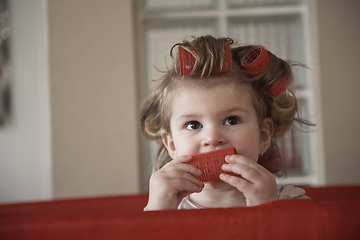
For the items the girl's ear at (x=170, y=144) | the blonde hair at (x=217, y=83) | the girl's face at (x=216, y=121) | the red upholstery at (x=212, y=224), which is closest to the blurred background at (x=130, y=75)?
the blonde hair at (x=217, y=83)

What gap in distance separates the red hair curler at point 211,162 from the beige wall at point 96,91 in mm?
1381

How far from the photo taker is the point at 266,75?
937mm

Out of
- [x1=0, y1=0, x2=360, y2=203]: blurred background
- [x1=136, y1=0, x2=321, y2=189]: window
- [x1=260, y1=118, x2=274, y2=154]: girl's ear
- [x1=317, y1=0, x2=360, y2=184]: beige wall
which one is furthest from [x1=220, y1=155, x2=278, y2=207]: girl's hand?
[x1=317, y1=0, x2=360, y2=184]: beige wall

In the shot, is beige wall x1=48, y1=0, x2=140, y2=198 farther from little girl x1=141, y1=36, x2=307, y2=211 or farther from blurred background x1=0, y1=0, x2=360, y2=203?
little girl x1=141, y1=36, x2=307, y2=211

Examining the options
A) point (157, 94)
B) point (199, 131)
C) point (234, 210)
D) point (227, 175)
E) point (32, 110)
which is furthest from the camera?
point (32, 110)

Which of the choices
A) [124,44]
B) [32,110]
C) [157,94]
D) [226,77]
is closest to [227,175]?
[226,77]

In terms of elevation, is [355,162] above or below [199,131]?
below

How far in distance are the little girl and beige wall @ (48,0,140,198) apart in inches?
43.8

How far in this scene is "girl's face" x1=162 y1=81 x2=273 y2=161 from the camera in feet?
2.68

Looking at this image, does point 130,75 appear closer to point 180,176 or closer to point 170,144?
point 170,144

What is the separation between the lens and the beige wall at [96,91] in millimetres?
2096

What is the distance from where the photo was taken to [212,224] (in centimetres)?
51

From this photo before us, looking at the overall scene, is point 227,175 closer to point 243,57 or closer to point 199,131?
→ point 199,131

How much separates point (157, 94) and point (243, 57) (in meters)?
0.29
